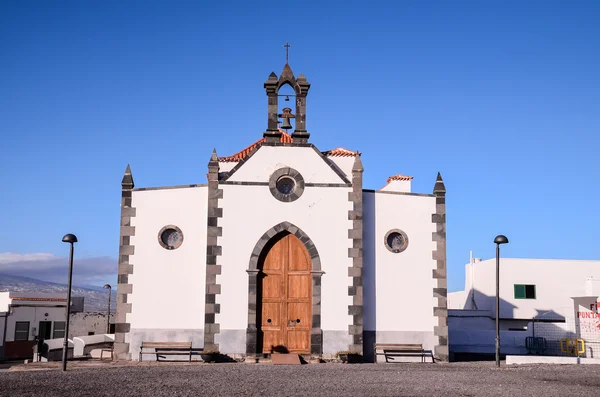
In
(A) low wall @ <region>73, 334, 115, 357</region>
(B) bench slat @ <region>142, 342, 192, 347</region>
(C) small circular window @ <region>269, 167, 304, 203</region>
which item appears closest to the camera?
(B) bench slat @ <region>142, 342, 192, 347</region>

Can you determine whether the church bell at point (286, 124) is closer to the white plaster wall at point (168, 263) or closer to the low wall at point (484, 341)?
the white plaster wall at point (168, 263)

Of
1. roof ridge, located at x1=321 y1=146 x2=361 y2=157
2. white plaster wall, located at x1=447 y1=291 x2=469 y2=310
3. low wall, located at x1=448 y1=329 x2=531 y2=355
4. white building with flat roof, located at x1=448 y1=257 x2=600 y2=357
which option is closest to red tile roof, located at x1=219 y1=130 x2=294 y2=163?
roof ridge, located at x1=321 y1=146 x2=361 y2=157

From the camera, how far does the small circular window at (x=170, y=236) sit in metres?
22.9

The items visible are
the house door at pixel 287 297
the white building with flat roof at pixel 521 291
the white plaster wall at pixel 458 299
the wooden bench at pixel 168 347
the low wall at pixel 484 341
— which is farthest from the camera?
the white plaster wall at pixel 458 299

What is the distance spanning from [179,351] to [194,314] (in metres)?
1.26

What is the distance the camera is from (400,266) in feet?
76.3

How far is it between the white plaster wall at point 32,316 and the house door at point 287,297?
19212 mm

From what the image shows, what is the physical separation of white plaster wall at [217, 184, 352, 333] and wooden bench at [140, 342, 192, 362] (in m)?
1.37

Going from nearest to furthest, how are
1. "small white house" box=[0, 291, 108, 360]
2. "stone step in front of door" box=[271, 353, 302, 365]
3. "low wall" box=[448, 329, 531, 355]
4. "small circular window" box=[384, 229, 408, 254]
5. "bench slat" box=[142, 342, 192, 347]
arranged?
"stone step in front of door" box=[271, 353, 302, 365] → "bench slat" box=[142, 342, 192, 347] → "small circular window" box=[384, 229, 408, 254] → "low wall" box=[448, 329, 531, 355] → "small white house" box=[0, 291, 108, 360]

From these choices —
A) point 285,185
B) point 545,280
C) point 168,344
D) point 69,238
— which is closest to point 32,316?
point 168,344

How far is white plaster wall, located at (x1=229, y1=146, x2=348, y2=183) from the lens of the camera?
905 inches

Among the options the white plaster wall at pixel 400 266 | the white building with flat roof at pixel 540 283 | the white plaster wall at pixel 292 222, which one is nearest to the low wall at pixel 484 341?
the white building with flat roof at pixel 540 283

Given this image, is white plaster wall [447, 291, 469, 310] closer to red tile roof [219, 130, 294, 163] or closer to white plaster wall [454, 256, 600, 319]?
white plaster wall [454, 256, 600, 319]

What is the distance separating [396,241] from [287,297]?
168 inches
